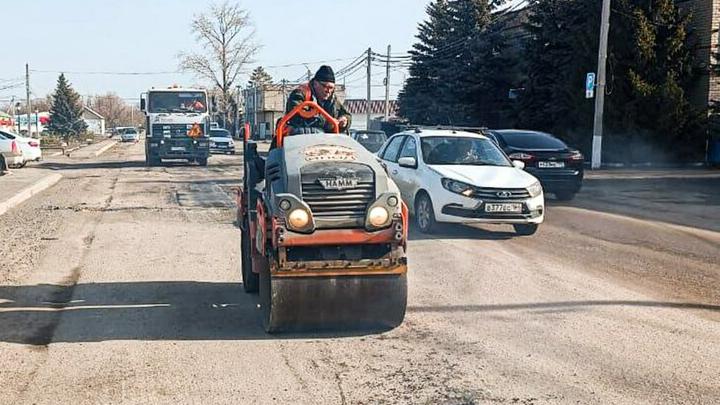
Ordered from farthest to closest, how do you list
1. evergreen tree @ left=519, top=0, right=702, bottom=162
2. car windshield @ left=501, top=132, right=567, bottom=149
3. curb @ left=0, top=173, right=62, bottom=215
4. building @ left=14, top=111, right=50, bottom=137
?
building @ left=14, top=111, right=50, bottom=137, evergreen tree @ left=519, top=0, right=702, bottom=162, car windshield @ left=501, top=132, right=567, bottom=149, curb @ left=0, top=173, right=62, bottom=215

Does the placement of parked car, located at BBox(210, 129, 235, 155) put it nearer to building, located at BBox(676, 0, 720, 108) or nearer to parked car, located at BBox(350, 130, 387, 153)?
parked car, located at BBox(350, 130, 387, 153)

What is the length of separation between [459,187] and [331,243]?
19.2ft

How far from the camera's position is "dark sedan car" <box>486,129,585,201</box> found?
1670 cm

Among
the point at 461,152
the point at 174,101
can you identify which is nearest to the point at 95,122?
the point at 174,101

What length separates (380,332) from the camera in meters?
6.59

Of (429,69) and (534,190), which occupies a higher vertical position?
(429,69)

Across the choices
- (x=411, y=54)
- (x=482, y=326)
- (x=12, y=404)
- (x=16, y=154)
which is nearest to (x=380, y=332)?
(x=482, y=326)

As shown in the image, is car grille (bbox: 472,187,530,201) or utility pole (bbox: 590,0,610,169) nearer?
car grille (bbox: 472,187,530,201)

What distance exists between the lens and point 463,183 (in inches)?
462

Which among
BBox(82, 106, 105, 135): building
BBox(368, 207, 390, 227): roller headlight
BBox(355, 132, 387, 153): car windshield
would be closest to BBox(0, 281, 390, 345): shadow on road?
BBox(368, 207, 390, 227): roller headlight

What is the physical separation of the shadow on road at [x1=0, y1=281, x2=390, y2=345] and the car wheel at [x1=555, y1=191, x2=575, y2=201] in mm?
10526

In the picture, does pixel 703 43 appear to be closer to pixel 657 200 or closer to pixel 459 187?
pixel 657 200

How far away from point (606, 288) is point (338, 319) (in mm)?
3365

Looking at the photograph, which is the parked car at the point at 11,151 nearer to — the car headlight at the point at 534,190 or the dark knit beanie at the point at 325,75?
the car headlight at the point at 534,190
